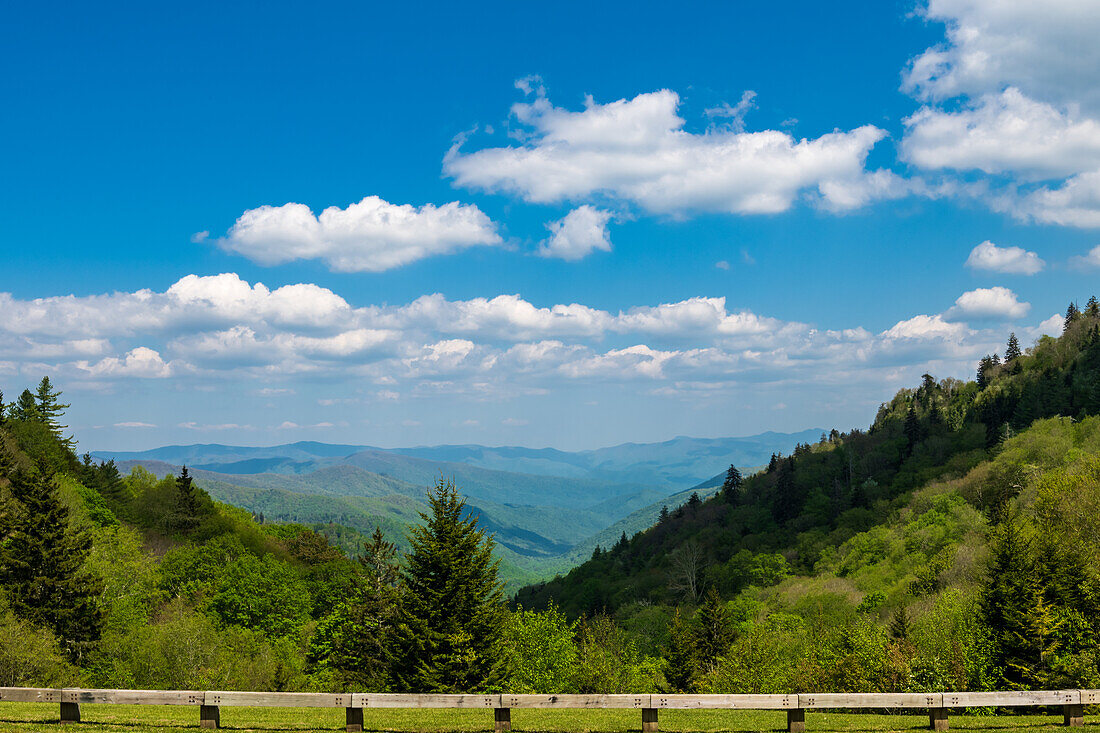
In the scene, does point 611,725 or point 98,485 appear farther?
point 98,485

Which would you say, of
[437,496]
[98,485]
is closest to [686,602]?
[98,485]

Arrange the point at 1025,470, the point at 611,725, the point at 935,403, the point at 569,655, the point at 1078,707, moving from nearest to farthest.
Result: the point at 1078,707 < the point at 611,725 < the point at 569,655 < the point at 1025,470 < the point at 935,403

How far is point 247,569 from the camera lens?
77.1 meters

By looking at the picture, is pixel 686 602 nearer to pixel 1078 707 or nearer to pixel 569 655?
pixel 569 655

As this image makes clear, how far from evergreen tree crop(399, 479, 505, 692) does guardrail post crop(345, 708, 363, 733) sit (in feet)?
43.0

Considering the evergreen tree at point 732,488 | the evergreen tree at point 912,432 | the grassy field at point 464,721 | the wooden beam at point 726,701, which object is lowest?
the evergreen tree at point 732,488

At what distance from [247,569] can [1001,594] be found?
239 ft

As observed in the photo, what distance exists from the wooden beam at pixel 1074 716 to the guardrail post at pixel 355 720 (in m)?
15.5

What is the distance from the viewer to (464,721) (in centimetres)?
1659

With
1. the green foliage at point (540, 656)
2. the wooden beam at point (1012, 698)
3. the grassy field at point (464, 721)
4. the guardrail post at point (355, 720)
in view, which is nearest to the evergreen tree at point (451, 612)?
the grassy field at point (464, 721)

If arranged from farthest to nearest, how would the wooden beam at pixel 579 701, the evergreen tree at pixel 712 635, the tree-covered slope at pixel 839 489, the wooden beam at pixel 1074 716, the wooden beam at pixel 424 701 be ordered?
the tree-covered slope at pixel 839 489 < the evergreen tree at pixel 712 635 < the wooden beam at pixel 1074 716 < the wooden beam at pixel 579 701 < the wooden beam at pixel 424 701

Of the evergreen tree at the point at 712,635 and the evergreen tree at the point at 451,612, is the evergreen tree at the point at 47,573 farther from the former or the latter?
the evergreen tree at the point at 712,635

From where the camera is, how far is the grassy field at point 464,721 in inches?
590

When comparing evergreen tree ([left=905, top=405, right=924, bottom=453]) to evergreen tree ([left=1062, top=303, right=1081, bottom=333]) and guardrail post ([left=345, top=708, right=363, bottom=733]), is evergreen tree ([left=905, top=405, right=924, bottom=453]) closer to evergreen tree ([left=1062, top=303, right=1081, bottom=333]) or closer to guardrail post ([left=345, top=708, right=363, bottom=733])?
evergreen tree ([left=1062, top=303, right=1081, bottom=333])
